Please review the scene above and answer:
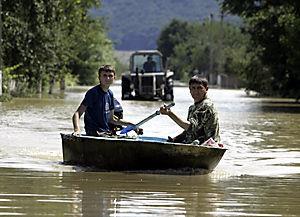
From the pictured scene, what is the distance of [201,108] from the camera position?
505 inches

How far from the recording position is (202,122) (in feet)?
42.2

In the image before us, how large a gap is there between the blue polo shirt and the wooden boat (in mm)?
528

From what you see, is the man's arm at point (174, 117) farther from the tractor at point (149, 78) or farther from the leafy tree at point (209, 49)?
the leafy tree at point (209, 49)

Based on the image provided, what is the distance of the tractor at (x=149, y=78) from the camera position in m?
43.1

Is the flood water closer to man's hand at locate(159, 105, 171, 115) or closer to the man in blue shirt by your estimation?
the man in blue shirt

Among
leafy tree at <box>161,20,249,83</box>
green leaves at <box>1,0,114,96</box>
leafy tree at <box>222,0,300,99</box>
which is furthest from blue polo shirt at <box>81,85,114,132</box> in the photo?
leafy tree at <box>161,20,249,83</box>

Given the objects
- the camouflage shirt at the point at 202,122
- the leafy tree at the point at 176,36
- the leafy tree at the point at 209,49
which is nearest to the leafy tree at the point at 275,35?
the camouflage shirt at the point at 202,122

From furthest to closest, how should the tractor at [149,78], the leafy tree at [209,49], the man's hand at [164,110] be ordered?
1. the leafy tree at [209,49]
2. the tractor at [149,78]
3. the man's hand at [164,110]

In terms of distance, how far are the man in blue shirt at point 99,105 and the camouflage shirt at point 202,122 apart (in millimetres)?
1287

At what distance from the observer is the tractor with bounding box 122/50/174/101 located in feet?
141

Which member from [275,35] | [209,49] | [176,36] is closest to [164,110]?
[275,35]

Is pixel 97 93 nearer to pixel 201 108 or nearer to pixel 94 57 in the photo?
pixel 201 108

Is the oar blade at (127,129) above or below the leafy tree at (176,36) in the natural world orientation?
below

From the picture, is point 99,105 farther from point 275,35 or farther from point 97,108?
point 275,35
